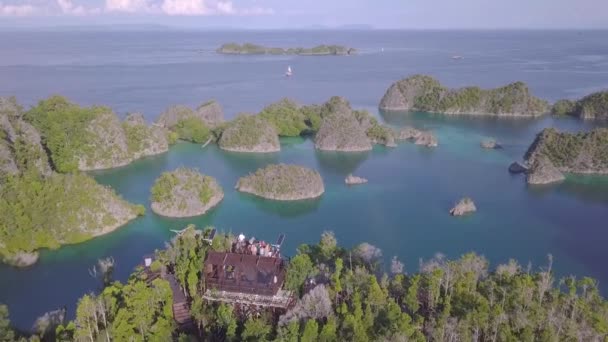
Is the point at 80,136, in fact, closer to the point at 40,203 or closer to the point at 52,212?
the point at 40,203

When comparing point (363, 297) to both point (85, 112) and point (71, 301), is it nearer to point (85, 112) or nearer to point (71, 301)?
point (71, 301)

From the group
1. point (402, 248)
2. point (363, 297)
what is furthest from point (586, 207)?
point (363, 297)

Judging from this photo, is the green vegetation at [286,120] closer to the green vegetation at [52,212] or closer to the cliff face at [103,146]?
the cliff face at [103,146]

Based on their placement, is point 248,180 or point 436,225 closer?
point 436,225

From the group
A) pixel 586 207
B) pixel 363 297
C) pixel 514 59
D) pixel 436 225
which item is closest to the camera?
pixel 363 297

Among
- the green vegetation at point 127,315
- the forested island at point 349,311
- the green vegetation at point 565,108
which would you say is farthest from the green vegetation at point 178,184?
the green vegetation at point 565,108

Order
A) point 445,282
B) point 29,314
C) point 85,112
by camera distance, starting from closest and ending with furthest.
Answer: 1. point 445,282
2. point 29,314
3. point 85,112

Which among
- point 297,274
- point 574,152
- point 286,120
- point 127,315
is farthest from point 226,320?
point 286,120
